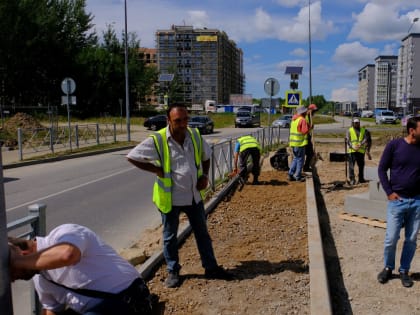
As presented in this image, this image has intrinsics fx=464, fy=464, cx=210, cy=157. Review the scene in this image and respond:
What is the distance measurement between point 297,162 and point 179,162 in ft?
21.5

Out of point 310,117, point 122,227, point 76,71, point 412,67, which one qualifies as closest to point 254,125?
point 76,71

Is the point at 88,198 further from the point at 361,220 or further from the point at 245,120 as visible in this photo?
the point at 245,120

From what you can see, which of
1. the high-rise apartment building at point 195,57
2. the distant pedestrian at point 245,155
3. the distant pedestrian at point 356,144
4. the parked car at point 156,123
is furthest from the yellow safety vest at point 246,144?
the high-rise apartment building at point 195,57

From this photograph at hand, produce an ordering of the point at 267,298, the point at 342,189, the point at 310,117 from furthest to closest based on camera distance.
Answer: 1. the point at 310,117
2. the point at 342,189
3. the point at 267,298

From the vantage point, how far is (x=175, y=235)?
4457 mm

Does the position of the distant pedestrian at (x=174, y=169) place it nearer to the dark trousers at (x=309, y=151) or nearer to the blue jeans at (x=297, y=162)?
the blue jeans at (x=297, y=162)

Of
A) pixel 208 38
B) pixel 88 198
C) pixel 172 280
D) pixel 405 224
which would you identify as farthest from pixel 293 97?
pixel 208 38

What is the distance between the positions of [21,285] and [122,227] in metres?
2.41

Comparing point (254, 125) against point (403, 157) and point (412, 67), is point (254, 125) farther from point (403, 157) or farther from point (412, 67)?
point (412, 67)

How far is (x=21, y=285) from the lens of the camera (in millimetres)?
4914

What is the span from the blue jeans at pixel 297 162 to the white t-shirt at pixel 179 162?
624 centimetres

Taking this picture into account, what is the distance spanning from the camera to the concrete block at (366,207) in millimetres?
7207

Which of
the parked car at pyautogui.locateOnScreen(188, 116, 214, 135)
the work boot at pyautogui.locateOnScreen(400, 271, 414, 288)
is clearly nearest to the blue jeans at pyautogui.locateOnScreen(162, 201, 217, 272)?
the work boot at pyautogui.locateOnScreen(400, 271, 414, 288)

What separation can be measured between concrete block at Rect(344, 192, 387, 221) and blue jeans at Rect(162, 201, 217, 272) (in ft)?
12.2
